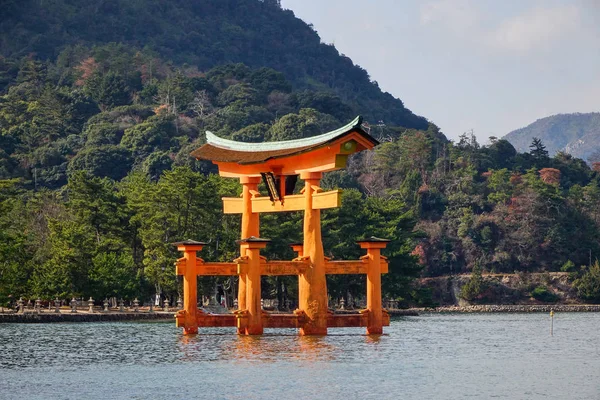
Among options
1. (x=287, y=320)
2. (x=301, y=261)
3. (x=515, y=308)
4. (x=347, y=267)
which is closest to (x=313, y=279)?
(x=301, y=261)

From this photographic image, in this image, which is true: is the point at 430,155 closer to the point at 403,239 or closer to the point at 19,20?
the point at 403,239

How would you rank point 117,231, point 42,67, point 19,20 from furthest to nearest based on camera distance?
1. point 19,20
2. point 42,67
3. point 117,231

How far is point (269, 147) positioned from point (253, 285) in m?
6.13

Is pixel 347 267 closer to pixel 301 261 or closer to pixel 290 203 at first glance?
pixel 301 261

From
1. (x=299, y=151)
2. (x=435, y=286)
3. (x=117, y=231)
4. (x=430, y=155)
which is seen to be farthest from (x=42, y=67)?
(x=299, y=151)

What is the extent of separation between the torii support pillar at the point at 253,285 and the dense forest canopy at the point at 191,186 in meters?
19.9

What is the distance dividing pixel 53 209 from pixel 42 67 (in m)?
89.7

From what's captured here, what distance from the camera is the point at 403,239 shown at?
84875 mm

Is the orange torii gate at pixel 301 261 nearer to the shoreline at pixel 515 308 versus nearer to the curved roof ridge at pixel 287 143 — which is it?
the curved roof ridge at pixel 287 143

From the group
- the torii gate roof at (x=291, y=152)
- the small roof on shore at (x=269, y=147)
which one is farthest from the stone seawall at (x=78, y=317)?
the torii gate roof at (x=291, y=152)

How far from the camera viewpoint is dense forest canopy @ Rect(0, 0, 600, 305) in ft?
235

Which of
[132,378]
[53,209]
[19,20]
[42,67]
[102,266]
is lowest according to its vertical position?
[132,378]

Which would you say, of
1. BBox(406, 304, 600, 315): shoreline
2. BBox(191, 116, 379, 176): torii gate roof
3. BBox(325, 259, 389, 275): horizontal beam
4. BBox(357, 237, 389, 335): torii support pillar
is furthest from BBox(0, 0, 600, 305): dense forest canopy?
BBox(357, 237, 389, 335): torii support pillar

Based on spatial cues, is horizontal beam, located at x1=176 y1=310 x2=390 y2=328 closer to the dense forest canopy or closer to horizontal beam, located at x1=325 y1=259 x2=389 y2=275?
horizontal beam, located at x1=325 y1=259 x2=389 y2=275
